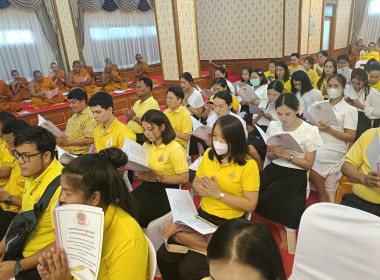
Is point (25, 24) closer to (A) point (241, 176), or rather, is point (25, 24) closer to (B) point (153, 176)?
(B) point (153, 176)

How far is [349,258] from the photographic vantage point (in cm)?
109

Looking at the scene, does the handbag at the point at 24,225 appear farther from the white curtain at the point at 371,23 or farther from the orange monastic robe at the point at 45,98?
the white curtain at the point at 371,23

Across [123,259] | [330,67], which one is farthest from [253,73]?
[123,259]

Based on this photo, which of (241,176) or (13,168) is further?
(13,168)

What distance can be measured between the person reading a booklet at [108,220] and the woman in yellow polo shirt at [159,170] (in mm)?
831

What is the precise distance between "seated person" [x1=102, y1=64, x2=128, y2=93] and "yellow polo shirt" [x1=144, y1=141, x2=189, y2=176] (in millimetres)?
5371

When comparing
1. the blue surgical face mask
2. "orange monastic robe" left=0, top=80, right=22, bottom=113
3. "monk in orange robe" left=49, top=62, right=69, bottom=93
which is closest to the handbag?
the blue surgical face mask

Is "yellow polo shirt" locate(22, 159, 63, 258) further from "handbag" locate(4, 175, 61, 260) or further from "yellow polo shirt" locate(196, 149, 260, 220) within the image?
"yellow polo shirt" locate(196, 149, 260, 220)

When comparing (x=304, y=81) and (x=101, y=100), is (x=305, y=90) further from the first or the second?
(x=101, y=100)

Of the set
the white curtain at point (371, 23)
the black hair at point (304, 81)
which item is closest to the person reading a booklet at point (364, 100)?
the black hair at point (304, 81)

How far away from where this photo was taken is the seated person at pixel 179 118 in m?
2.96

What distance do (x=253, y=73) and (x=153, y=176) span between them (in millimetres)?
3335

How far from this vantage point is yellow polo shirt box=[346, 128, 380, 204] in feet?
5.53

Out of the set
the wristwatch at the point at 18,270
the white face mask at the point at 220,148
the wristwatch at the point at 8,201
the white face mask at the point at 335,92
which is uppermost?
the white face mask at the point at 335,92
